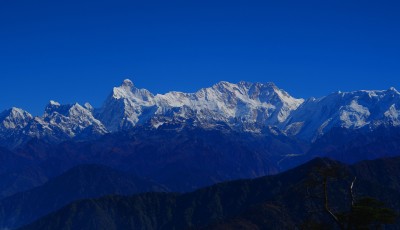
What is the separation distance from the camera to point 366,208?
A: 54562 mm

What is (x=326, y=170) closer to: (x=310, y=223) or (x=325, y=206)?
(x=325, y=206)

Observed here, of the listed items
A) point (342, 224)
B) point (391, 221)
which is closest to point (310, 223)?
point (342, 224)

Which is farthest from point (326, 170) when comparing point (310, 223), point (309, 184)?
point (310, 223)

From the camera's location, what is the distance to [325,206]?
53.7 m

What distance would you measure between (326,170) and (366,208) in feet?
16.0

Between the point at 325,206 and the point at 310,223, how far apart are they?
176 inches

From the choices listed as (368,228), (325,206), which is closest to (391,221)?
(368,228)

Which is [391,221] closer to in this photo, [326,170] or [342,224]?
[342,224]

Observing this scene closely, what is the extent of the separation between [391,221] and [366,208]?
2.68m

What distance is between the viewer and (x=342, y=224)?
184 ft

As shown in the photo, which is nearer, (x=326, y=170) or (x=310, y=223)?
(x=326, y=170)

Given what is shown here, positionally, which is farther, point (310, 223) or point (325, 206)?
point (310, 223)

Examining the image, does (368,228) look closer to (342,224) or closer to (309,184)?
(342,224)

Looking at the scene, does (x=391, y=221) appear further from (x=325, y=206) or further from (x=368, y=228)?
(x=325, y=206)
